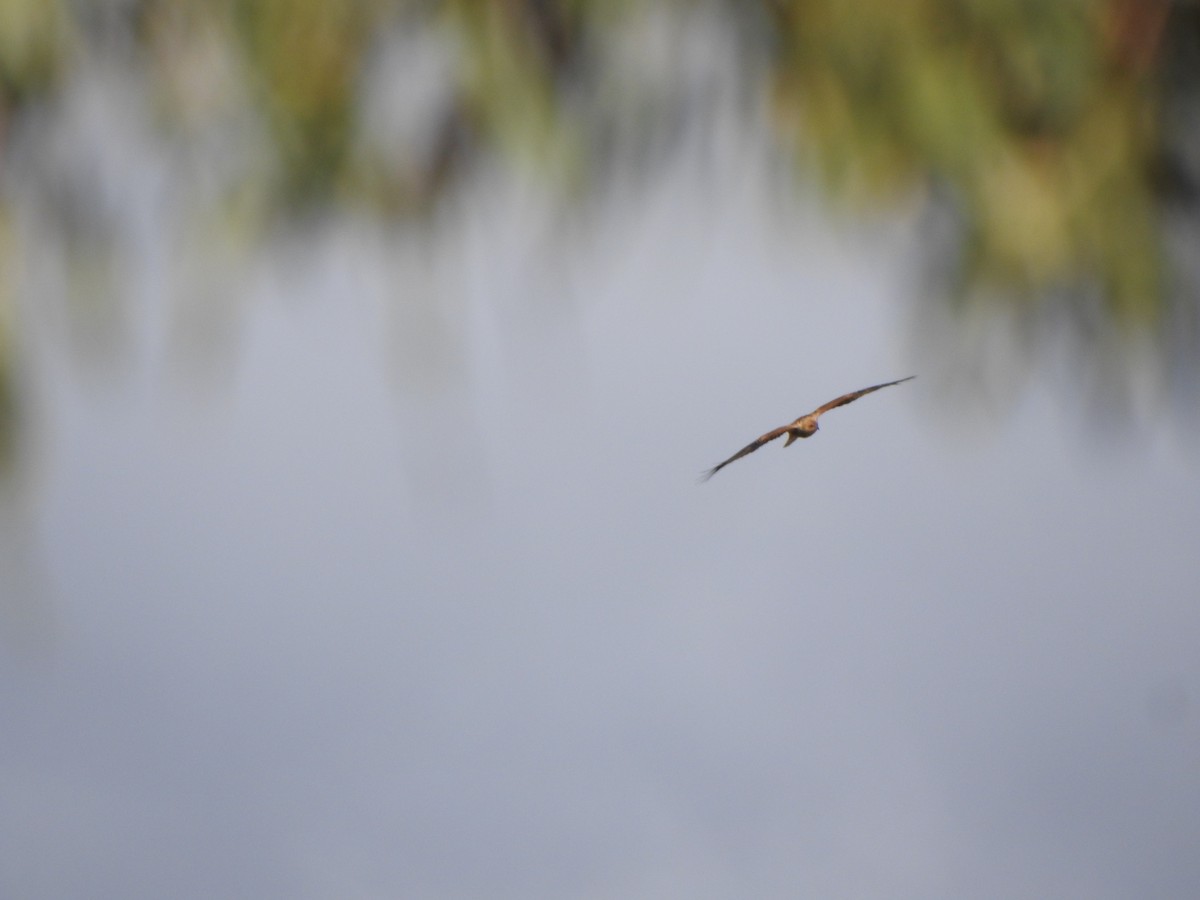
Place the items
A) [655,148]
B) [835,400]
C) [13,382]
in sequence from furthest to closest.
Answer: [655,148]
[13,382]
[835,400]

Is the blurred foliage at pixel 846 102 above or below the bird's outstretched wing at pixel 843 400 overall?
above

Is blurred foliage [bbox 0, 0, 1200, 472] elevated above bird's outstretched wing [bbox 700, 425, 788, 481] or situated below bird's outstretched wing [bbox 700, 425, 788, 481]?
above

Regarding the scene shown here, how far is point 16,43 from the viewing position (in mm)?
1084

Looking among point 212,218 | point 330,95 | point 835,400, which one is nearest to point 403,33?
point 330,95

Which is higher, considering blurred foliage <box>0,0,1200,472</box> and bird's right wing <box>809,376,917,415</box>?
blurred foliage <box>0,0,1200,472</box>

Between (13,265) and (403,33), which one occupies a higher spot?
(403,33)

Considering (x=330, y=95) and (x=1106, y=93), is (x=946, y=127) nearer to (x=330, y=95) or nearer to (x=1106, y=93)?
(x=1106, y=93)

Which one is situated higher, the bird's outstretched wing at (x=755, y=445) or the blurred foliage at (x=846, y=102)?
the blurred foliage at (x=846, y=102)

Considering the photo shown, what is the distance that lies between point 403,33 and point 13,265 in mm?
266

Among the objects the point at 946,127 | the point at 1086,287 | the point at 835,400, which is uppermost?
the point at 946,127

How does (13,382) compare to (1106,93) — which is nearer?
(13,382)

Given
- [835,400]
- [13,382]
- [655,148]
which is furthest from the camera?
[655,148]

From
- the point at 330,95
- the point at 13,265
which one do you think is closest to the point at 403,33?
the point at 330,95

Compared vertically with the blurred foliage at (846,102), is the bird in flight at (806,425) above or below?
below
